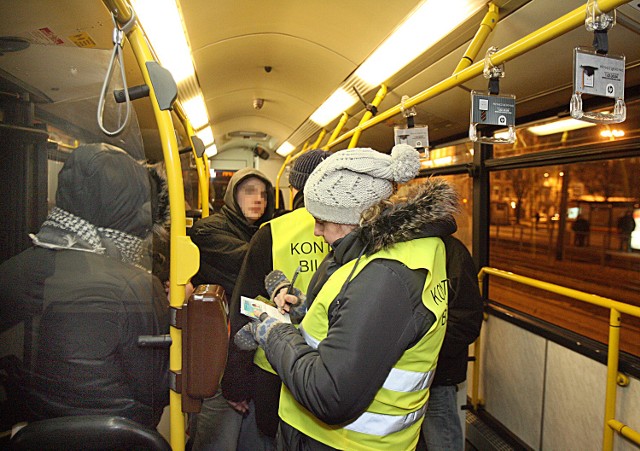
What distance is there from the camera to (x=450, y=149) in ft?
15.8

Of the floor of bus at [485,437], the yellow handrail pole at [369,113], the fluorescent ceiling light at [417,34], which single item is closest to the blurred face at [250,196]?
the yellow handrail pole at [369,113]

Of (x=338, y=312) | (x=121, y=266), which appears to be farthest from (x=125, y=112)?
(x=338, y=312)

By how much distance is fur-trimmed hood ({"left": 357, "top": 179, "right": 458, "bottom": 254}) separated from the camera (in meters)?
1.53

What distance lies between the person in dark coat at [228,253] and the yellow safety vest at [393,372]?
1.13m

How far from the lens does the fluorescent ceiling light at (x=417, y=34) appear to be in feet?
8.86

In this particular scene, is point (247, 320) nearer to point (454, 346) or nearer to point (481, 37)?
point (454, 346)

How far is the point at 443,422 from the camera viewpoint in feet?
9.53

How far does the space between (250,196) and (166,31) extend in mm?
1306

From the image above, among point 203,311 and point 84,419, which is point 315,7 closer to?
point 203,311

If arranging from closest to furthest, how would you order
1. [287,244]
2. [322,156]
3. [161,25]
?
[287,244], [322,156], [161,25]

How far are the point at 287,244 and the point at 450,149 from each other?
10.3 ft

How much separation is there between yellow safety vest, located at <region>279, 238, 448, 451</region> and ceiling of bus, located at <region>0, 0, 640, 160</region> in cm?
84

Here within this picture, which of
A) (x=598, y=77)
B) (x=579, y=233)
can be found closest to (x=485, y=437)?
(x=598, y=77)

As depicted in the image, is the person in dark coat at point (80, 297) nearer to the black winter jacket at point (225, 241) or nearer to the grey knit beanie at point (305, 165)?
the grey knit beanie at point (305, 165)
